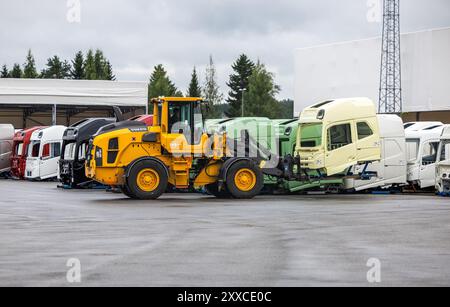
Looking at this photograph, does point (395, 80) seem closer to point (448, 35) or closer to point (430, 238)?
point (448, 35)

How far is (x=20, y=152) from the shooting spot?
45.8 m

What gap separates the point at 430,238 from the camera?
16.2m

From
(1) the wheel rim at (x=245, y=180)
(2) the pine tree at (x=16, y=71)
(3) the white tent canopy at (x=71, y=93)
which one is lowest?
(1) the wheel rim at (x=245, y=180)

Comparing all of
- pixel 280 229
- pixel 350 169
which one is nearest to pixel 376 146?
pixel 350 169

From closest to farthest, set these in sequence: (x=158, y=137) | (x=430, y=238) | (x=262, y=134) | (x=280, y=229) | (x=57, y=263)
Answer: (x=57, y=263) < (x=430, y=238) < (x=280, y=229) < (x=158, y=137) < (x=262, y=134)

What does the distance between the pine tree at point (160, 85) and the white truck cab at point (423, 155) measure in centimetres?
A: 8108

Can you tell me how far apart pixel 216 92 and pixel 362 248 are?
108m

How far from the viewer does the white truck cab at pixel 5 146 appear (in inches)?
1891

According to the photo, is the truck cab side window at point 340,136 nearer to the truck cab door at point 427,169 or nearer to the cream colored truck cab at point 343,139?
the cream colored truck cab at point 343,139

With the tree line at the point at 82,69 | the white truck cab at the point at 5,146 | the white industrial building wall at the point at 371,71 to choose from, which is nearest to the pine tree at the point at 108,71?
the tree line at the point at 82,69

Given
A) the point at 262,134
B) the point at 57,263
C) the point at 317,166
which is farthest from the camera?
the point at 262,134

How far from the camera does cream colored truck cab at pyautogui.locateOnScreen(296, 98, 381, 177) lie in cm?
2955

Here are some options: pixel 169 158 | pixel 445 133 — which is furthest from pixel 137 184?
pixel 445 133

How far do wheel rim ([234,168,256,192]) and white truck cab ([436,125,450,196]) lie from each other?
6.24 metres
